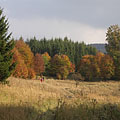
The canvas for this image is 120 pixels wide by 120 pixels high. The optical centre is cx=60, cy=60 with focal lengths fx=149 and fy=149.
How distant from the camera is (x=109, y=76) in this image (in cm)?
4150

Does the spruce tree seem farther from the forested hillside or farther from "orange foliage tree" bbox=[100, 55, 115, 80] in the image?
the forested hillside

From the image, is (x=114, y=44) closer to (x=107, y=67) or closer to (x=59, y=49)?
(x=107, y=67)

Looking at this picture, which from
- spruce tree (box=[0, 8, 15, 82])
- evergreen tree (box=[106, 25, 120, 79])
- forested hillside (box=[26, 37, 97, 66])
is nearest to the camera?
spruce tree (box=[0, 8, 15, 82])

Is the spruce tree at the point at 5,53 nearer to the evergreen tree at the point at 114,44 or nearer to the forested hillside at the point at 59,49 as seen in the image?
the evergreen tree at the point at 114,44

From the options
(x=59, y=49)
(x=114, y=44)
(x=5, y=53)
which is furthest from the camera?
(x=59, y=49)

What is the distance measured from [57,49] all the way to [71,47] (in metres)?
7.80

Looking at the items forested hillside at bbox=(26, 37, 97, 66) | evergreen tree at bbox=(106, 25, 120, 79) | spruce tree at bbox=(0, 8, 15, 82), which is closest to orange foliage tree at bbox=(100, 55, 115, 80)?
evergreen tree at bbox=(106, 25, 120, 79)

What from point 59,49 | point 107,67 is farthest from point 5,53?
point 59,49

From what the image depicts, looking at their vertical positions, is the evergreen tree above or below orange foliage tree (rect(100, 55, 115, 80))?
above

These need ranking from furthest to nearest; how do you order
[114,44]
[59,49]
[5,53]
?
[59,49], [114,44], [5,53]

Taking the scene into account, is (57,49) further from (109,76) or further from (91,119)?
(91,119)

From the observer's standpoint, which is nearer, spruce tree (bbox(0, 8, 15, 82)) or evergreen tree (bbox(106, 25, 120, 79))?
spruce tree (bbox(0, 8, 15, 82))

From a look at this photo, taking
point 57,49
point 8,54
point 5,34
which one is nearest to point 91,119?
point 8,54

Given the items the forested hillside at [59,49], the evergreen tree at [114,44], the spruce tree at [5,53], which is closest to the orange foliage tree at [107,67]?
the evergreen tree at [114,44]
